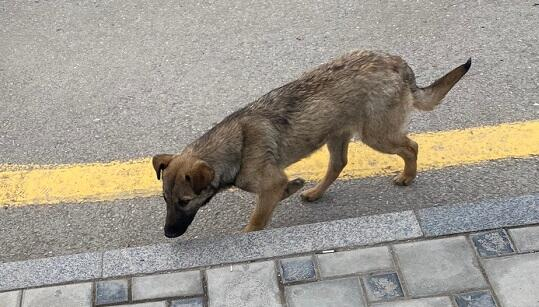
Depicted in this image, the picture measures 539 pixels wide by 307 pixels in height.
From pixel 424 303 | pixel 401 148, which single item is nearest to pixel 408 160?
pixel 401 148

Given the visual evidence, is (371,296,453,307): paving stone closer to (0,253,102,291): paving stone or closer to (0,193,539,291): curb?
(0,193,539,291): curb

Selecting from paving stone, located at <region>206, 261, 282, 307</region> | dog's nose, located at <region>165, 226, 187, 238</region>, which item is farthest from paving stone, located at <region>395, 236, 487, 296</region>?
dog's nose, located at <region>165, 226, 187, 238</region>

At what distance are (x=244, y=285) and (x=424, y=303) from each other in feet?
2.50

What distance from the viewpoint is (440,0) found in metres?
5.94

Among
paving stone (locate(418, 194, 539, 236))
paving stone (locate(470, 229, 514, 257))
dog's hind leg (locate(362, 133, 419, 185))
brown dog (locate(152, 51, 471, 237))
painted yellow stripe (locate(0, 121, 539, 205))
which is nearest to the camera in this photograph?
A: paving stone (locate(470, 229, 514, 257))

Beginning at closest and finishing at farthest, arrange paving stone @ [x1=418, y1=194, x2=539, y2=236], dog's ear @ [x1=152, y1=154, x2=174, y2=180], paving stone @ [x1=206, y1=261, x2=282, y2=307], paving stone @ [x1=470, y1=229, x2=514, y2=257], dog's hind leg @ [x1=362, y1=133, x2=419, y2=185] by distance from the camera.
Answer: paving stone @ [x1=206, y1=261, x2=282, y2=307], paving stone @ [x1=470, y1=229, x2=514, y2=257], paving stone @ [x1=418, y1=194, x2=539, y2=236], dog's ear @ [x1=152, y1=154, x2=174, y2=180], dog's hind leg @ [x1=362, y1=133, x2=419, y2=185]

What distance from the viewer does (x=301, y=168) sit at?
14.5 ft

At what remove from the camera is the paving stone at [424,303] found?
3.11 metres

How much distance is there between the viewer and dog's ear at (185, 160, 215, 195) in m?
3.47

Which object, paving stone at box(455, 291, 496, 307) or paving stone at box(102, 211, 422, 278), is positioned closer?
paving stone at box(455, 291, 496, 307)

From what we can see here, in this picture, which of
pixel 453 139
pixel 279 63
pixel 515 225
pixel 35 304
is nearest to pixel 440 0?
pixel 279 63

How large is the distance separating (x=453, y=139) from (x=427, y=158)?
0.25 m

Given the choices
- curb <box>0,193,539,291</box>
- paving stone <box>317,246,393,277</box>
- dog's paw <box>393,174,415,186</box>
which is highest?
dog's paw <box>393,174,415,186</box>

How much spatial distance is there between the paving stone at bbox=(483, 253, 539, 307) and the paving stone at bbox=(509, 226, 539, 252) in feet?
0.15
